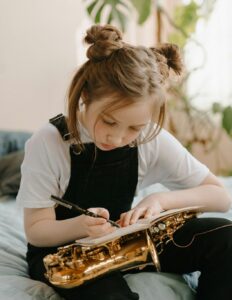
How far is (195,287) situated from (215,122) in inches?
69.8

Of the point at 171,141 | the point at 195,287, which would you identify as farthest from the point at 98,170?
the point at 195,287

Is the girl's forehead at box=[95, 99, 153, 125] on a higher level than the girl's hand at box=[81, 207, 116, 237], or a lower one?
Answer: higher

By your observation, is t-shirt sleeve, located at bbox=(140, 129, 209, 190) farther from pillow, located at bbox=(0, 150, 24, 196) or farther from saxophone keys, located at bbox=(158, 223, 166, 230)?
pillow, located at bbox=(0, 150, 24, 196)

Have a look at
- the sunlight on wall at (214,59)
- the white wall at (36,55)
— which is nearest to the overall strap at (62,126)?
the white wall at (36,55)

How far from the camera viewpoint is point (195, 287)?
1.11m

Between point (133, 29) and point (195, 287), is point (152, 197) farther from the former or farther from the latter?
point (133, 29)

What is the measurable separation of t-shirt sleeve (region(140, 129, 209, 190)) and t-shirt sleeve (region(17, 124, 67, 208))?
0.80 feet

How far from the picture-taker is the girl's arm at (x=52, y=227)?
0.97m

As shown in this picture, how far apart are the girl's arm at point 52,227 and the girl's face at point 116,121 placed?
160 mm

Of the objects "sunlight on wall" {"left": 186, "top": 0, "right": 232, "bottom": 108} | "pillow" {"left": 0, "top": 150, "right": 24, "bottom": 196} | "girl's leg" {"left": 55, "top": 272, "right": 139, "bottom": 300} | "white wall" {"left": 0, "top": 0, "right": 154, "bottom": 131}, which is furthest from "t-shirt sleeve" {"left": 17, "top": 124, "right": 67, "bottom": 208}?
"sunlight on wall" {"left": 186, "top": 0, "right": 232, "bottom": 108}

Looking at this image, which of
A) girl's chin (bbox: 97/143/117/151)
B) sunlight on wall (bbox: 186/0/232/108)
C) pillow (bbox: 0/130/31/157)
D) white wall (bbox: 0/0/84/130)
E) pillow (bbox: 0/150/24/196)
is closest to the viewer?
girl's chin (bbox: 97/143/117/151)

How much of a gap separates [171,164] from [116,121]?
289mm

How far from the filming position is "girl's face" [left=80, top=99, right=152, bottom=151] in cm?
96

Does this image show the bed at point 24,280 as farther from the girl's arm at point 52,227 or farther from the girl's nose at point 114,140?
the girl's nose at point 114,140
